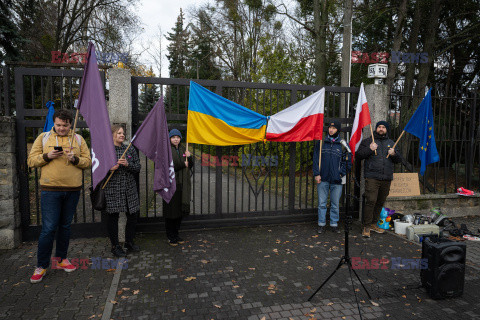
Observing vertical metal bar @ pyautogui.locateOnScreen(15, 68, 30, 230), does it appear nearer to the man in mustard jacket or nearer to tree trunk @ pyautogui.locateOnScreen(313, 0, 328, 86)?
the man in mustard jacket

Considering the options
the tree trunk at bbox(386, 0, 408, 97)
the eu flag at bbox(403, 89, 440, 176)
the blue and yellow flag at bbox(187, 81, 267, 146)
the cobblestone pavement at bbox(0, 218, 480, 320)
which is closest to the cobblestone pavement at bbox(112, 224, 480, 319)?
the cobblestone pavement at bbox(0, 218, 480, 320)

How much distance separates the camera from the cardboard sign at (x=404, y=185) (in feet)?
22.6

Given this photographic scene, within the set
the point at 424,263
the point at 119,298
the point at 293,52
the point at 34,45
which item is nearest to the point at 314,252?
the point at 424,263

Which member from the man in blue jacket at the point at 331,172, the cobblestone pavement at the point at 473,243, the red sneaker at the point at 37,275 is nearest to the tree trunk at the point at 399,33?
the cobblestone pavement at the point at 473,243

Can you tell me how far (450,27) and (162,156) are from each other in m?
13.3

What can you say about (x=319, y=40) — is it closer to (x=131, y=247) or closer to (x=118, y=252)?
(x=131, y=247)

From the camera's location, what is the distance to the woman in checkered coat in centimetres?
466

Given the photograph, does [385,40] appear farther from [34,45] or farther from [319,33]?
[34,45]

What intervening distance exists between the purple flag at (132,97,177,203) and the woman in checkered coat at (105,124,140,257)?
245 mm

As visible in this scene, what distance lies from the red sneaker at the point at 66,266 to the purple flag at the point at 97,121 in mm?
1300

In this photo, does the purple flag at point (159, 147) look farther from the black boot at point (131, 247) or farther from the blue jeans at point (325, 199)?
the blue jeans at point (325, 199)

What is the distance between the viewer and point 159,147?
195 inches

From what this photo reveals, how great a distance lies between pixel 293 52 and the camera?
1485cm

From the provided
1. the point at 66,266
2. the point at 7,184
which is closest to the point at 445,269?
the point at 66,266
